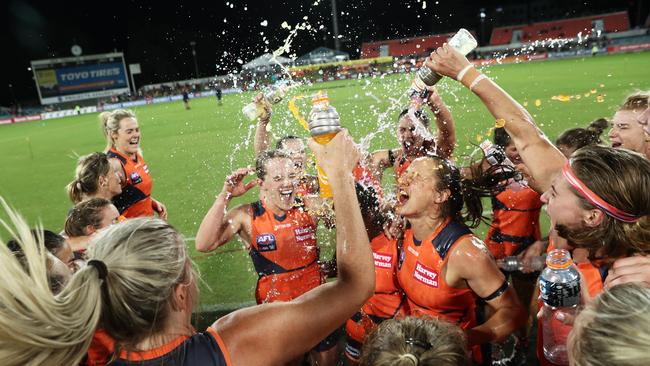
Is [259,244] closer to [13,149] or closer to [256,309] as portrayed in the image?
[256,309]

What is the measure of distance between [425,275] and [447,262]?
18 centimetres

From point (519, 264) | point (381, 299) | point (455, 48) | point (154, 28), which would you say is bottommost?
point (519, 264)

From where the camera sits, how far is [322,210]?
13.8 ft

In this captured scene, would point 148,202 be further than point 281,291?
Yes

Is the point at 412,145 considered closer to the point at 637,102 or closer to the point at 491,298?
the point at 637,102

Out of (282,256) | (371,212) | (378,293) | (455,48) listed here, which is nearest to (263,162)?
(282,256)

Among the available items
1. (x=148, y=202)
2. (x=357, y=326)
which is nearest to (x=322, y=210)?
(x=357, y=326)

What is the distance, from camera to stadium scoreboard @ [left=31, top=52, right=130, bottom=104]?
4847 cm

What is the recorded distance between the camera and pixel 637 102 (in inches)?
151

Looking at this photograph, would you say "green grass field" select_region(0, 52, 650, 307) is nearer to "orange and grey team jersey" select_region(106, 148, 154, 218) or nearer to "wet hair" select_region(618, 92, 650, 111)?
"orange and grey team jersey" select_region(106, 148, 154, 218)

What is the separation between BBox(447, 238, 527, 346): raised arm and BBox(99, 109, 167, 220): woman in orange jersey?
4.48 meters

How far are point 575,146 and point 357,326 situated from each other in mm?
2925

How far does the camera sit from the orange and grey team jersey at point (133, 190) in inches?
230

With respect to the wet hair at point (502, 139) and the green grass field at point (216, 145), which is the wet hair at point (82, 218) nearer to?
the green grass field at point (216, 145)
